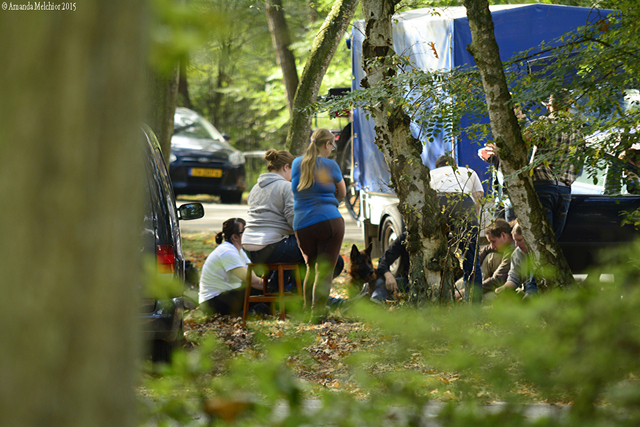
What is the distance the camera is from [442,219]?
6.09 m

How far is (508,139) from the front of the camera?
495 cm

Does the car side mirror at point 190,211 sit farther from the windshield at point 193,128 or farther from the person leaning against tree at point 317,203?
the windshield at point 193,128

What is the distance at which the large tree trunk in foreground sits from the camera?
1010mm

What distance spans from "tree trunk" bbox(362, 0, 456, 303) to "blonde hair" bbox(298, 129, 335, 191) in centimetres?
67

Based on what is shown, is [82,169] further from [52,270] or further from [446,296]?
[446,296]

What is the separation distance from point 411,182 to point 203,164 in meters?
11.3

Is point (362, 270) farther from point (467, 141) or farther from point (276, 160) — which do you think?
point (467, 141)

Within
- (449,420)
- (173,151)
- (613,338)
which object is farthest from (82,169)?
(173,151)

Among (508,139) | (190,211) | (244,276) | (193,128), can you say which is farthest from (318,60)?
(193,128)

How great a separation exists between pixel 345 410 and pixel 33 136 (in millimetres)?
952

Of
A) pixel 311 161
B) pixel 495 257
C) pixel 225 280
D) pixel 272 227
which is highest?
pixel 311 161

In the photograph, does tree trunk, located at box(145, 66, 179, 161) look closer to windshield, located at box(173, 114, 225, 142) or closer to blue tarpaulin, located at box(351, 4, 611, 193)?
blue tarpaulin, located at box(351, 4, 611, 193)

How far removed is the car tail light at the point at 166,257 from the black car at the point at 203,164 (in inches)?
471

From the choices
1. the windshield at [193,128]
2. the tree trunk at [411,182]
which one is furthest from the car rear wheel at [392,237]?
the windshield at [193,128]
